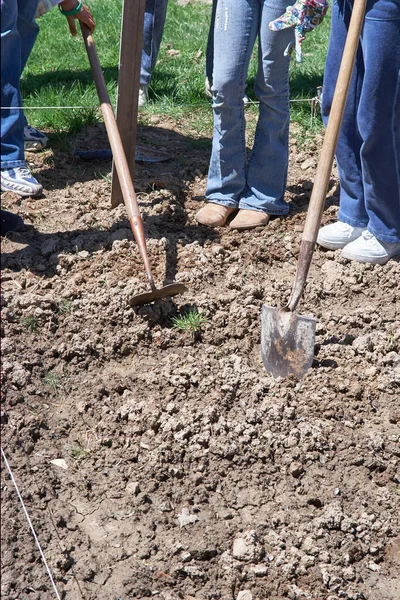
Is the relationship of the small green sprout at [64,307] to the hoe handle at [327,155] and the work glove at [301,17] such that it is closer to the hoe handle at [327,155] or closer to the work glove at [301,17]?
the hoe handle at [327,155]

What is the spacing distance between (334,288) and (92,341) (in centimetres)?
126

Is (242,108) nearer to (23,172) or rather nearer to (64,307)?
(23,172)

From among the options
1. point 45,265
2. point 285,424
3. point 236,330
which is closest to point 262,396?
point 285,424

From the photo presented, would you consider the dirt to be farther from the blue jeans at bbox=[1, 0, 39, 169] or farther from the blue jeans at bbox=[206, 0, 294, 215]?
the blue jeans at bbox=[1, 0, 39, 169]

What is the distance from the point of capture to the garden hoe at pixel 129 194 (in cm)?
346

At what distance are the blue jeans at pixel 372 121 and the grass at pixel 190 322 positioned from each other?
42.3 inches

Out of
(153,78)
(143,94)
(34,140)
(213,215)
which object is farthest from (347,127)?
(153,78)

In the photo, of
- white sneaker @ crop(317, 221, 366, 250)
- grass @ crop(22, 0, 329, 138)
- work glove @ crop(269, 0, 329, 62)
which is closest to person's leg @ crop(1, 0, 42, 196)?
grass @ crop(22, 0, 329, 138)

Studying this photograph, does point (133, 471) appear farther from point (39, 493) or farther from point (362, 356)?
point (362, 356)

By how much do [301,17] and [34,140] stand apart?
83.3 inches

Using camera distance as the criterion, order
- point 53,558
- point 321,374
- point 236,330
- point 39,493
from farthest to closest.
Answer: point 236,330 < point 321,374 < point 39,493 < point 53,558

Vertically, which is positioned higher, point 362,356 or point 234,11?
point 234,11

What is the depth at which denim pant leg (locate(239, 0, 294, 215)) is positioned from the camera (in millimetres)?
3916

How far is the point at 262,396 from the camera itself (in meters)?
3.17
